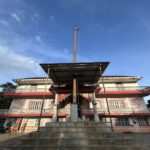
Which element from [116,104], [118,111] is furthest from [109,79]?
[118,111]

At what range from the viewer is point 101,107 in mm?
20344

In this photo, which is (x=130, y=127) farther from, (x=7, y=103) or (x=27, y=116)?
(x=7, y=103)

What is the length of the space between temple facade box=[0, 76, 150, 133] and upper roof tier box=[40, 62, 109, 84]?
16.6ft

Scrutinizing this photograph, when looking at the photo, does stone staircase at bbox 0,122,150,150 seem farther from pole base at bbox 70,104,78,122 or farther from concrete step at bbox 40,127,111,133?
pole base at bbox 70,104,78,122

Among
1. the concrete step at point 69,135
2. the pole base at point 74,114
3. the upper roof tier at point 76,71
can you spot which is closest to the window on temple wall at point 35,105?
the upper roof tier at point 76,71

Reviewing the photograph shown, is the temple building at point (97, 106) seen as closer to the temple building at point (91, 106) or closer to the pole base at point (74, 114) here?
the temple building at point (91, 106)

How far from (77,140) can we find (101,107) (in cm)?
1432

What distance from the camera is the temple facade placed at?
1891 cm

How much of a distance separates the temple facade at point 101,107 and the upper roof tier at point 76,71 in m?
5.06

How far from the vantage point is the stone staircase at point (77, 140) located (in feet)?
19.8

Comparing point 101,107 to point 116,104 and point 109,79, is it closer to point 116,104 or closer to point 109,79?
point 116,104

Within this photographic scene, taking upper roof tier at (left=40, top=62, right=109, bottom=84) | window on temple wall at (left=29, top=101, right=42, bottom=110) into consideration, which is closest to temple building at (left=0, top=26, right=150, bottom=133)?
window on temple wall at (left=29, top=101, right=42, bottom=110)

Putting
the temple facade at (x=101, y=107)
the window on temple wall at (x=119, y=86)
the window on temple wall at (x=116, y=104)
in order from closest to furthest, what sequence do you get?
the temple facade at (x=101, y=107) < the window on temple wall at (x=116, y=104) < the window on temple wall at (x=119, y=86)

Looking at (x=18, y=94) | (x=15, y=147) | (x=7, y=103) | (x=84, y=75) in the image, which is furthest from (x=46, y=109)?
(x=15, y=147)
